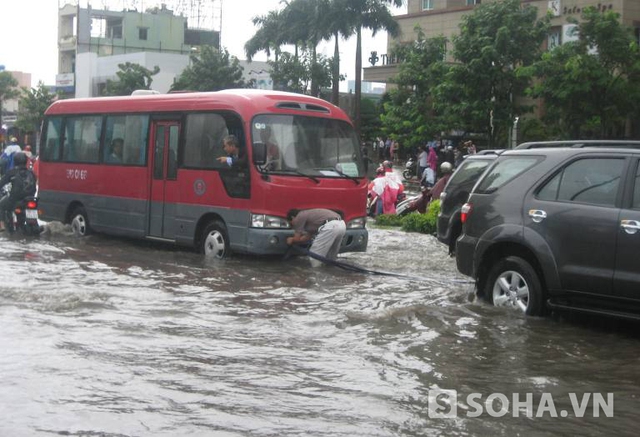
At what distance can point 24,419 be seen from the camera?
5816mm

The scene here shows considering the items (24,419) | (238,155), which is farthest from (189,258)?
(24,419)

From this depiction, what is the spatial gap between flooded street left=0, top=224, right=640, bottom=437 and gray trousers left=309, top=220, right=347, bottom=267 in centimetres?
69

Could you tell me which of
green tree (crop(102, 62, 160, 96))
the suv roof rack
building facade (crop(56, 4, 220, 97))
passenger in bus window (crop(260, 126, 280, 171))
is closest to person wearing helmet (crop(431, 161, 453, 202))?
passenger in bus window (crop(260, 126, 280, 171))

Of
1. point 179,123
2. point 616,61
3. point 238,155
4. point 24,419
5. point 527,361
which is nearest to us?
point 24,419

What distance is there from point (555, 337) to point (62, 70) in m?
91.1

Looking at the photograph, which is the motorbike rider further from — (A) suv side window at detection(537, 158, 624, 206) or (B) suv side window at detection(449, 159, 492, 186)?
(A) suv side window at detection(537, 158, 624, 206)

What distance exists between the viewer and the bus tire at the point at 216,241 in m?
14.3

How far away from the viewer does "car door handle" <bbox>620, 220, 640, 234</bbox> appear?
8.26 meters

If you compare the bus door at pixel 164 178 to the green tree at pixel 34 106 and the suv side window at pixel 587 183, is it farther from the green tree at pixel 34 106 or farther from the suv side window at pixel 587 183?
the green tree at pixel 34 106

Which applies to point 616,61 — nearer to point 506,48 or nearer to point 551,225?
point 506,48

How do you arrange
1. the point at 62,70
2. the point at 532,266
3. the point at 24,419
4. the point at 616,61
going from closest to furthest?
1. the point at 24,419
2. the point at 532,266
3. the point at 616,61
4. the point at 62,70

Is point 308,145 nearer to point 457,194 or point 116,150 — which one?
point 457,194

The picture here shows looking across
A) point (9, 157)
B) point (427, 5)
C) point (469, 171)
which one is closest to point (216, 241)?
point (469, 171)

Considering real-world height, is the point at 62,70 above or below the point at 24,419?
above
